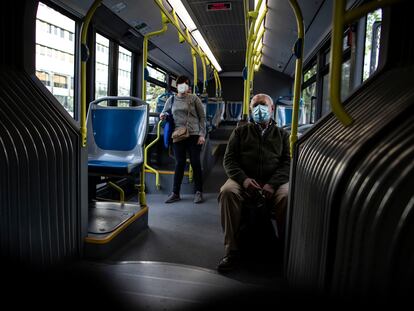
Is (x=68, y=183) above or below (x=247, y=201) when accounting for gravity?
above

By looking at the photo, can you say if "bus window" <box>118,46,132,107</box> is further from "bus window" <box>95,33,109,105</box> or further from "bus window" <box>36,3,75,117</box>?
"bus window" <box>36,3,75,117</box>

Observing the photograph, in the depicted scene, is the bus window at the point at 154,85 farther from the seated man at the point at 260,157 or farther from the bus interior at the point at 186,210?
the seated man at the point at 260,157

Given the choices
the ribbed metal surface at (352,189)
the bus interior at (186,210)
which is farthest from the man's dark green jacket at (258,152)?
the ribbed metal surface at (352,189)

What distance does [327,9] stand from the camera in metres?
4.59

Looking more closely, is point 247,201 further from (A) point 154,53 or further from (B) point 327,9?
(A) point 154,53

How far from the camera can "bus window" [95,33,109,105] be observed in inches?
169

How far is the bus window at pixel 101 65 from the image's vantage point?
4305 millimetres

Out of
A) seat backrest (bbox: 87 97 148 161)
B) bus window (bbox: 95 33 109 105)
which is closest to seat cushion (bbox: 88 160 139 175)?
seat backrest (bbox: 87 97 148 161)

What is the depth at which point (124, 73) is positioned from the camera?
17.7 feet

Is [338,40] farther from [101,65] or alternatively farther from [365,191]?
[101,65]

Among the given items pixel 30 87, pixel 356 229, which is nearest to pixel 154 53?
pixel 30 87

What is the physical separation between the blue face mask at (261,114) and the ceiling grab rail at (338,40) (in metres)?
1.22

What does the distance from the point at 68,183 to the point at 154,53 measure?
5.51 metres

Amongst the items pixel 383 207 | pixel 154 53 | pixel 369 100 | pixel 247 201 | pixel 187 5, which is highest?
pixel 187 5
